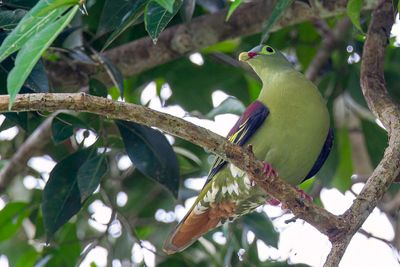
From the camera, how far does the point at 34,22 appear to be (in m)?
2.04

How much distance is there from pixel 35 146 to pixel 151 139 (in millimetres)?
1198

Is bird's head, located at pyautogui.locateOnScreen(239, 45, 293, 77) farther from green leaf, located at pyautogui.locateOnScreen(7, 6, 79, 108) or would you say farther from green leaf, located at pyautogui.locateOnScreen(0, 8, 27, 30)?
green leaf, located at pyautogui.locateOnScreen(7, 6, 79, 108)

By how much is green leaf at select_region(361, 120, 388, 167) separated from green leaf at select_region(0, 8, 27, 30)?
2.11 meters

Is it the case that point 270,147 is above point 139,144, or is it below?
above

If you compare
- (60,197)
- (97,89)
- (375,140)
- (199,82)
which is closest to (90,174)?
(60,197)

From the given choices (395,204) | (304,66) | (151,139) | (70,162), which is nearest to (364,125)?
(395,204)

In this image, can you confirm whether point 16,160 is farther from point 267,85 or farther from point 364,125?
point 364,125

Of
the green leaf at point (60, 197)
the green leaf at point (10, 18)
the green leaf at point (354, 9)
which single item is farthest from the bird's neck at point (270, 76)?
the green leaf at point (10, 18)

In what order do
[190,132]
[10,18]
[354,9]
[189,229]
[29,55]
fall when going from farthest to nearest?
[189,229] < [354,9] < [10,18] < [190,132] < [29,55]

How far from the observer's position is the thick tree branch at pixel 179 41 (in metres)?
4.06

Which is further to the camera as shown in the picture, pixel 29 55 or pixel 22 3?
pixel 22 3

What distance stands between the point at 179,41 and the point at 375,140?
1.15m

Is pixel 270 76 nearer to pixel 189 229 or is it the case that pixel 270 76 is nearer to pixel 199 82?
pixel 189 229

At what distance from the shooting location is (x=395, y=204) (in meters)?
4.43
